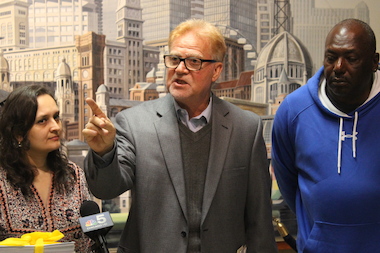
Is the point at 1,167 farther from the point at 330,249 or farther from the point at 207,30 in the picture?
the point at 330,249

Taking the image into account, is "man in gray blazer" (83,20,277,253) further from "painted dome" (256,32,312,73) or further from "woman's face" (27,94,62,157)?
"painted dome" (256,32,312,73)

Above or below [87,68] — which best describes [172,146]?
below

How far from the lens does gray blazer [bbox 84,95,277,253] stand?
1.89 meters

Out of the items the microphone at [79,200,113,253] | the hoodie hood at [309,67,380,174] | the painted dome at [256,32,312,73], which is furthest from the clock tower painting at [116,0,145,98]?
the microphone at [79,200,113,253]

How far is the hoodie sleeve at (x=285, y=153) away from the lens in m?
2.15

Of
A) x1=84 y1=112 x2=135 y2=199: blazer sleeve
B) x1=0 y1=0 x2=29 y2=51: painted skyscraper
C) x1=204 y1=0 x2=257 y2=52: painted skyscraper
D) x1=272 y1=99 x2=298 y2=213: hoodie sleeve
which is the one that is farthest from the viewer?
x1=204 y1=0 x2=257 y2=52: painted skyscraper

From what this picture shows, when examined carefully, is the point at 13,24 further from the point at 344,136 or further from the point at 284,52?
the point at 344,136

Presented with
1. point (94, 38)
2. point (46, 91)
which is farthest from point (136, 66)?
point (46, 91)

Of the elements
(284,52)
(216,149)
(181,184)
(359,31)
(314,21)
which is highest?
(314,21)

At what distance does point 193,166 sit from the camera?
1958 mm

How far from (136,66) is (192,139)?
2.94 metres

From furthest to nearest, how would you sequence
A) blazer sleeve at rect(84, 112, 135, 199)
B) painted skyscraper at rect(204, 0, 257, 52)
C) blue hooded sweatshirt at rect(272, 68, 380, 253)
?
painted skyscraper at rect(204, 0, 257, 52) < blue hooded sweatshirt at rect(272, 68, 380, 253) < blazer sleeve at rect(84, 112, 135, 199)

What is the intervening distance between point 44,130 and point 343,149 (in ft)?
4.42

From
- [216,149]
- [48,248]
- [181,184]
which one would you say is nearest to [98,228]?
[48,248]
